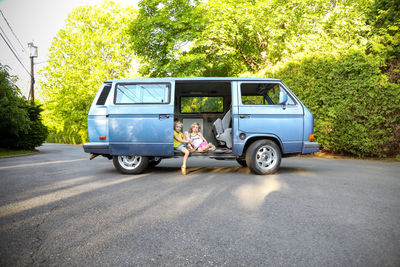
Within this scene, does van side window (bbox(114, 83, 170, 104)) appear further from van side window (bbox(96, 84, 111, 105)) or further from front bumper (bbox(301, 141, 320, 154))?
front bumper (bbox(301, 141, 320, 154))

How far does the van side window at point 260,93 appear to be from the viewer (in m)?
6.72

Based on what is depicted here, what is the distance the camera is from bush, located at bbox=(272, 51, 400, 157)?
892cm

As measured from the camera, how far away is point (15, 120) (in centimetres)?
1369

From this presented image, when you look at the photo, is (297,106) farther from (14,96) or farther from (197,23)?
(14,96)

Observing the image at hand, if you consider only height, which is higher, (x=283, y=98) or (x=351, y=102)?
(x=351, y=102)

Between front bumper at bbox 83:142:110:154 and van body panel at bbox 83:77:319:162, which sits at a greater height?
van body panel at bbox 83:77:319:162

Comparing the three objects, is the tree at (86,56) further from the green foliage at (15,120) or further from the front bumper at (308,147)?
the front bumper at (308,147)

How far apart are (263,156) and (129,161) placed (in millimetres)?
3174

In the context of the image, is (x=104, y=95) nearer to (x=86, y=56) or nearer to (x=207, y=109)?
(x=207, y=109)

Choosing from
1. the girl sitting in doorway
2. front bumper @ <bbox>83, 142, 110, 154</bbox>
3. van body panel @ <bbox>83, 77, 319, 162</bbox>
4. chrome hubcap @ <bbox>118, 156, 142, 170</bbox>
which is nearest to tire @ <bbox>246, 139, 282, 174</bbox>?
van body panel @ <bbox>83, 77, 319, 162</bbox>

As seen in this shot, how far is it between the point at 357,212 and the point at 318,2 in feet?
58.5

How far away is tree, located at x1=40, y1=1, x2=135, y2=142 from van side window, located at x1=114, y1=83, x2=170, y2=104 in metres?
20.2

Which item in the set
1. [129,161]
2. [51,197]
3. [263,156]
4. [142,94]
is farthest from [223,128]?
Answer: [51,197]

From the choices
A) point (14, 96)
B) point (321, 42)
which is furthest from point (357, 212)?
point (14, 96)
